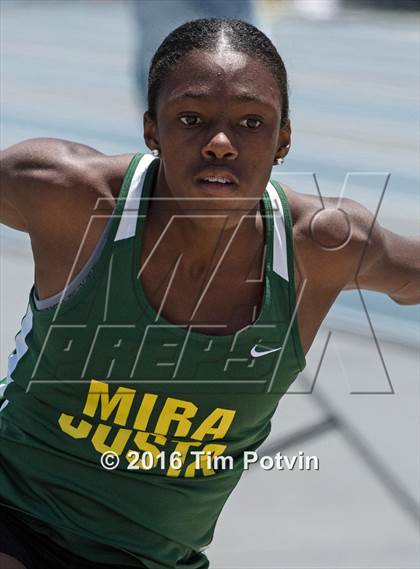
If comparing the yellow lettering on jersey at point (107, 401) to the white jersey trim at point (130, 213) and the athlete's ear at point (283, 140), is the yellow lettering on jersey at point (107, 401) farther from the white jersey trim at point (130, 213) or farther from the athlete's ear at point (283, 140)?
the athlete's ear at point (283, 140)

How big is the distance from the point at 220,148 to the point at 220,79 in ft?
0.34

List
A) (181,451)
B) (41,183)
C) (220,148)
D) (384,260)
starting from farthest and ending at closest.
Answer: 1. (384,260)
2. (181,451)
3. (41,183)
4. (220,148)

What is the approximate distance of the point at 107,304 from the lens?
1.79 m

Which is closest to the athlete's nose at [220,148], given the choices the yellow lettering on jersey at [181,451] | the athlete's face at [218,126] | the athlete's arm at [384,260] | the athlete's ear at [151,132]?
the athlete's face at [218,126]

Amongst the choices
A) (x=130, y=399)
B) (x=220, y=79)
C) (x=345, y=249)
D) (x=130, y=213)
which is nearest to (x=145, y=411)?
(x=130, y=399)

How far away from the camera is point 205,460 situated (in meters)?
1.89

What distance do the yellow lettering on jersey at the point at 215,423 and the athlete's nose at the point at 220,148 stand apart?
436 millimetres

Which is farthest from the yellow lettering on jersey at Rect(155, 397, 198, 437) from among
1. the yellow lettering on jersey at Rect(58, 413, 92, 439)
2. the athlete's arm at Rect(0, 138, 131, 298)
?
the athlete's arm at Rect(0, 138, 131, 298)

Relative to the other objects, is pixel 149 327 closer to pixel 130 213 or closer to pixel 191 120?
pixel 130 213

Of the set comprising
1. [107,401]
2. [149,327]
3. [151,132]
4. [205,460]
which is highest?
[151,132]

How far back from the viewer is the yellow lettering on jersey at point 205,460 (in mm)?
1886

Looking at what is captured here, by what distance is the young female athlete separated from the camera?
5.84 ft

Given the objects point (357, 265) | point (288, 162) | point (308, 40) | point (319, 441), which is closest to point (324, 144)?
point (288, 162)

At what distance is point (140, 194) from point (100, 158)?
0.35ft
